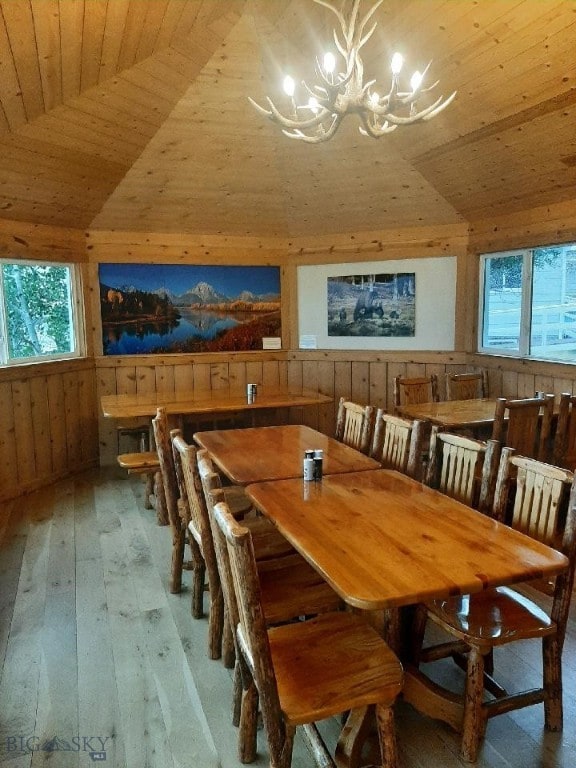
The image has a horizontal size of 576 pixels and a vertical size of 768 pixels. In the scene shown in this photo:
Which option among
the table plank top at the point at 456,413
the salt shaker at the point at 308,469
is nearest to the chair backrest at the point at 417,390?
the table plank top at the point at 456,413

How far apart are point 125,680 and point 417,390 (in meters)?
3.39

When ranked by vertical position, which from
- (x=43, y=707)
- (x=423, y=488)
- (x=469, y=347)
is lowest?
(x=43, y=707)

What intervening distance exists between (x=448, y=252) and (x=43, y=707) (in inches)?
200

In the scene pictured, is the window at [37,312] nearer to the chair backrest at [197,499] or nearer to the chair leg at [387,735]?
the chair backrest at [197,499]

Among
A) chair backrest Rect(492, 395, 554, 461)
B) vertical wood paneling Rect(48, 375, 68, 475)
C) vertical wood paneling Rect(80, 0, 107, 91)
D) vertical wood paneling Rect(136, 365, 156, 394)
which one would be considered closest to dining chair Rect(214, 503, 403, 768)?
chair backrest Rect(492, 395, 554, 461)

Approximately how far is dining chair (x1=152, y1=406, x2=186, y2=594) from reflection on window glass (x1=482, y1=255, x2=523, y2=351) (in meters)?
3.61

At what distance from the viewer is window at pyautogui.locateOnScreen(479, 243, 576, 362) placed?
15.5 ft

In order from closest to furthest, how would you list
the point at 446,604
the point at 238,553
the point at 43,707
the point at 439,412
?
the point at 238,553, the point at 446,604, the point at 43,707, the point at 439,412

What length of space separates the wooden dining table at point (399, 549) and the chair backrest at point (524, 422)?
130 cm

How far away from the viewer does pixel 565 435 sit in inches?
147

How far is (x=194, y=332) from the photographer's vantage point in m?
6.04

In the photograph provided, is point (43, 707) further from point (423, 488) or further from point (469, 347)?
point (469, 347)

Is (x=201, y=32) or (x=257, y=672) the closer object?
(x=257, y=672)

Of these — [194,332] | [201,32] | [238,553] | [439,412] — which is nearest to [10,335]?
[194,332]
